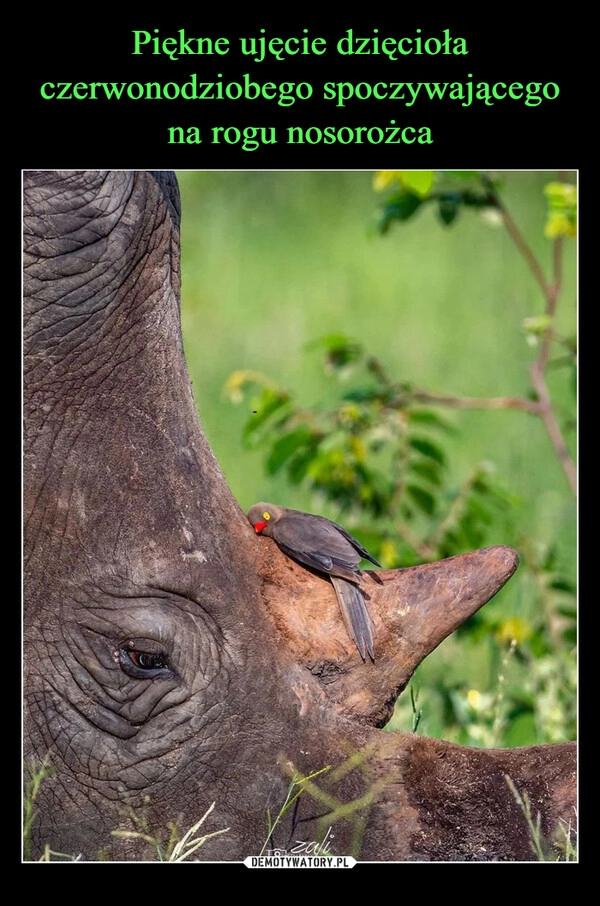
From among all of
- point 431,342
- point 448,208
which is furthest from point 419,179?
point 431,342

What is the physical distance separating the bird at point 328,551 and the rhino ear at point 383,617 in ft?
0.13

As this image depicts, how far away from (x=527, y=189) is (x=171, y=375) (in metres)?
10.0

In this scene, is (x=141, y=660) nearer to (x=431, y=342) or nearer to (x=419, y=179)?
(x=419, y=179)

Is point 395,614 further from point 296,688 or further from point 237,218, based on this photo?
point 237,218

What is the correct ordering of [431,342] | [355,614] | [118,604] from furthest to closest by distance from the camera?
[431,342] → [355,614] → [118,604]

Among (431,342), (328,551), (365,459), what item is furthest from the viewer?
(431,342)

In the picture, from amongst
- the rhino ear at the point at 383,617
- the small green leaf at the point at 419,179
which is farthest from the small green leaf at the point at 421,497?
the rhino ear at the point at 383,617

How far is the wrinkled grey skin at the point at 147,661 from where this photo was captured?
364 centimetres

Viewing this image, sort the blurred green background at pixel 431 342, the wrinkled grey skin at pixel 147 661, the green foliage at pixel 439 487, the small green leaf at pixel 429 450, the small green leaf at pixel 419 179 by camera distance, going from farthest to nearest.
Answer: the blurred green background at pixel 431 342 < the small green leaf at pixel 429 450 < the green foliage at pixel 439 487 < the small green leaf at pixel 419 179 < the wrinkled grey skin at pixel 147 661

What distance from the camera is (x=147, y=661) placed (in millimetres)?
3729

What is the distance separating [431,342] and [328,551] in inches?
288

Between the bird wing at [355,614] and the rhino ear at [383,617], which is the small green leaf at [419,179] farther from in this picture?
the bird wing at [355,614]

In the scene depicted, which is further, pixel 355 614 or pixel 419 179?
pixel 419 179

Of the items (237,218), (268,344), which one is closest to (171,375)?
(268,344)
